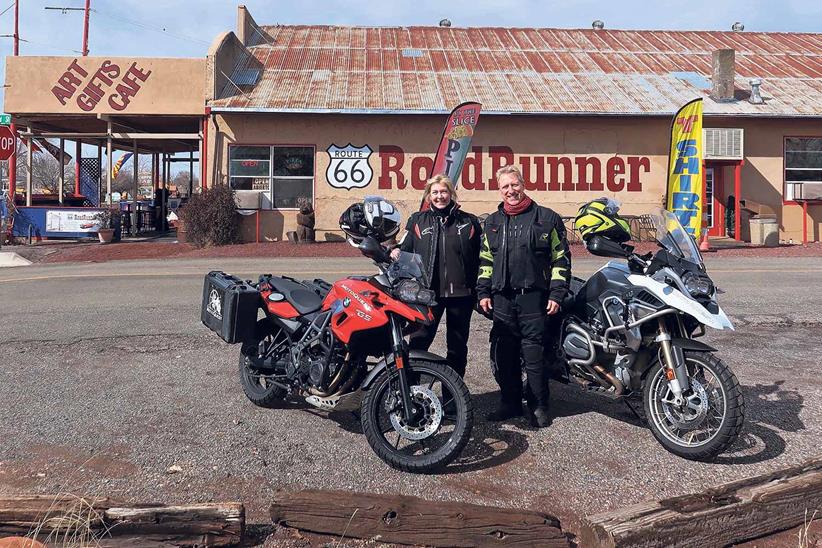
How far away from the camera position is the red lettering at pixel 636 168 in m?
22.0

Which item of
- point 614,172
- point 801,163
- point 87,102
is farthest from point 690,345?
point 87,102

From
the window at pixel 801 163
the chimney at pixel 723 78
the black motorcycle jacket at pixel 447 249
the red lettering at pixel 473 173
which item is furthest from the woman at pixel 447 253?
the window at pixel 801 163

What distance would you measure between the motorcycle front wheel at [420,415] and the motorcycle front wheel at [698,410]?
1.24 m

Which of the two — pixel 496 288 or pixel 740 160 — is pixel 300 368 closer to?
pixel 496 288

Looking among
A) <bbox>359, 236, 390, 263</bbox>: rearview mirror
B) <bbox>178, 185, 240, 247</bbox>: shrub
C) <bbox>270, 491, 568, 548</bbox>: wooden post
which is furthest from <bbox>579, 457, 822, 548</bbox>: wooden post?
<bbox>178, 185, 240, 247</bbox>: shrub

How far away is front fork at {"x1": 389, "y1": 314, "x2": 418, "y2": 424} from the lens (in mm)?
3957

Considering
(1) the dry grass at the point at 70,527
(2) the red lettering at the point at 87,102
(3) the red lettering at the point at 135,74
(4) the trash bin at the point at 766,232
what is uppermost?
(3) the red lettering at the point at 135,74

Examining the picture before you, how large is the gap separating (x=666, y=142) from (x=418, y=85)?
26.7 feet

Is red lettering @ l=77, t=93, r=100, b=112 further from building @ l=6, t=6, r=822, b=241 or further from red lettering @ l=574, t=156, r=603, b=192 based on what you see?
red lettering @ l=574, t=156, r=603, b=192

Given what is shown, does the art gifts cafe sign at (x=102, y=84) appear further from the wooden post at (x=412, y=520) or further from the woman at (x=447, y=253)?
the wooden post at (x=412, y=520)

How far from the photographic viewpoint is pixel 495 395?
5605 mm

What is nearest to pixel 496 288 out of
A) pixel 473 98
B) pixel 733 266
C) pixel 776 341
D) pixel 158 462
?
pixel 158 462

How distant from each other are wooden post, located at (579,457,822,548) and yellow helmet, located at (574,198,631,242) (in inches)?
70.1

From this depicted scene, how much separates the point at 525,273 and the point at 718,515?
6.54 feet
